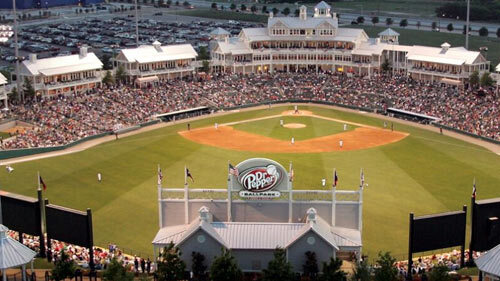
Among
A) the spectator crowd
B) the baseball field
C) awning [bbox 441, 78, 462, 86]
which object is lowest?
the baseball field

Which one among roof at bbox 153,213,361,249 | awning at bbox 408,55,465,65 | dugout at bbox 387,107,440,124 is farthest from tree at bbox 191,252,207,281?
awning at bbox 408,55,465,65

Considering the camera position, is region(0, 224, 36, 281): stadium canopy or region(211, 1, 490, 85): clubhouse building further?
region(211, 1, 490, 85): clubhouse building

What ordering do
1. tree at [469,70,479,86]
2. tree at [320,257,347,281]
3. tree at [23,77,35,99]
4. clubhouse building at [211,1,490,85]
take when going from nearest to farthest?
1. tree at [320,257,347,281]
2. tree at [23,77,35,99]
3. tree at [469,70,479,86]
4. clubhouse building at [211,1,490,85]

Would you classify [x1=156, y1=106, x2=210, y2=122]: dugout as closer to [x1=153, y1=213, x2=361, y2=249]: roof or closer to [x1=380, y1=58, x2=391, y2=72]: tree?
[x1=380, y1=58, x2=391, y2=72]: tree

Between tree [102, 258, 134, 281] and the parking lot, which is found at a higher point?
the parking lot

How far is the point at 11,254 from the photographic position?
153 ft

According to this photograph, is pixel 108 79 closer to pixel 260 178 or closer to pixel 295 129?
pixel 295 129

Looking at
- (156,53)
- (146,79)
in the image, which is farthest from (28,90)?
(156,53)

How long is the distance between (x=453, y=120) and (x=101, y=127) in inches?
1885

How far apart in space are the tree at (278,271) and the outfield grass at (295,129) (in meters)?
49.8

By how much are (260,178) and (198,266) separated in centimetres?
828

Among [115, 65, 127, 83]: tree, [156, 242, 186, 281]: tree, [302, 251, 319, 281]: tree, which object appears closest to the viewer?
[156, 242, 186, 281]: tree

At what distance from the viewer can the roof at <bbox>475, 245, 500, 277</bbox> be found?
44500 mm

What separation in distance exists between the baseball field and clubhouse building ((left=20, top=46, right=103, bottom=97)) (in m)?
18.1
